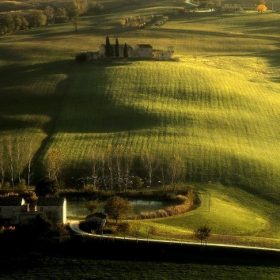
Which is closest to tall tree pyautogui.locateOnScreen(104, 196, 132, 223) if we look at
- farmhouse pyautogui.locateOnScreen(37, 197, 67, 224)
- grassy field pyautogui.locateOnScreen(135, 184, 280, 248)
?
grassy field pyautogui.locateOnScreen(135, 184, 280, 248)

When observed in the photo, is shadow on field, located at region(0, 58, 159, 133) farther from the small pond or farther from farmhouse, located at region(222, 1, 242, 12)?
farmhouse, located at region(222, 1, 242, 12)

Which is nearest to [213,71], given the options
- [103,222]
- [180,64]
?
[180,64]

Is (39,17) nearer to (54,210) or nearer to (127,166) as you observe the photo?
(127,166)

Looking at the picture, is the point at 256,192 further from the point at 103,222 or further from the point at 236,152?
the point at 103,222

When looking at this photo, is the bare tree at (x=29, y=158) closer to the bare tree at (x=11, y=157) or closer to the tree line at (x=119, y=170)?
the bare tree at (x=11, y=157)

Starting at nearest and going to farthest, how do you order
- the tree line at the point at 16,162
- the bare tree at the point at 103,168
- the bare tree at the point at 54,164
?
the bare tree at the point at 103,168 → the bare tree at the point at 54,164 → the tree line at the point at 16,162

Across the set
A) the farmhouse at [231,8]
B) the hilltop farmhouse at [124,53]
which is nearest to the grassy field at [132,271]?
the hilltop farmhouse at [124,53]

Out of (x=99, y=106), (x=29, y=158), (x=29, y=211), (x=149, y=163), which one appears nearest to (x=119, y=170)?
(x=149, y=163)
